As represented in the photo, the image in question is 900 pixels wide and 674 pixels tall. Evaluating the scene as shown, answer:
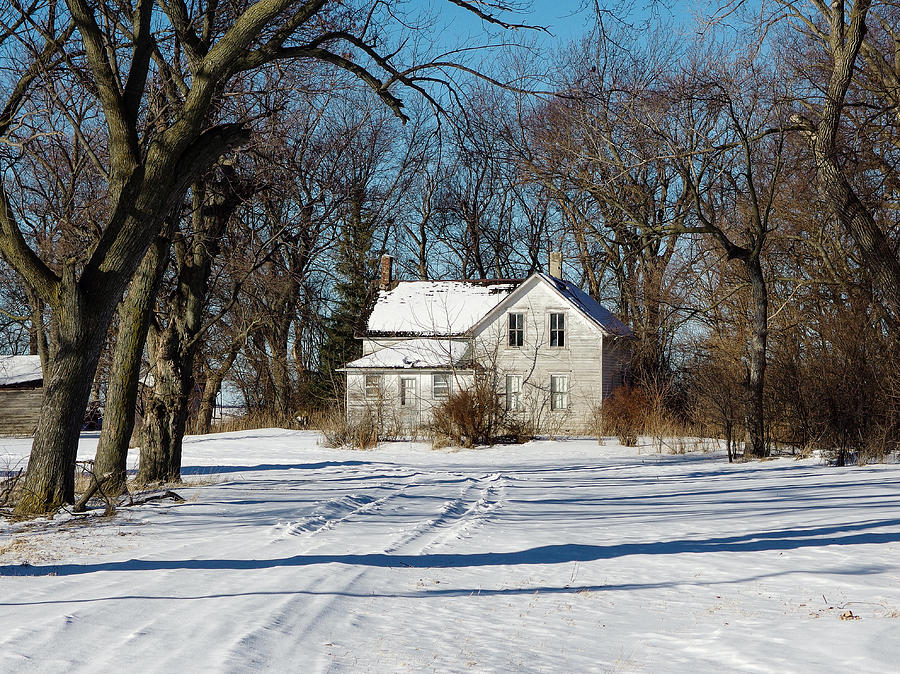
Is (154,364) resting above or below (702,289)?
below

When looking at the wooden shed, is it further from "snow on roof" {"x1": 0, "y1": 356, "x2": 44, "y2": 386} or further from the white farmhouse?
the white farmhouse

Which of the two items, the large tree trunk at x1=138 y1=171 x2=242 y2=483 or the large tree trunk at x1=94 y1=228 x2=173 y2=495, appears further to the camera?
the large tree trunk at x1=138 y1=171 x2=242 y2=483

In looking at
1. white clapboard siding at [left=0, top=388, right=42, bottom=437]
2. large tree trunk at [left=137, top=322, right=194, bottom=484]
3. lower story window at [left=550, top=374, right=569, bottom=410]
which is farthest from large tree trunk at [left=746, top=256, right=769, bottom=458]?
white clapboard siding at [left=0, top=388, right=42, bottom=437]

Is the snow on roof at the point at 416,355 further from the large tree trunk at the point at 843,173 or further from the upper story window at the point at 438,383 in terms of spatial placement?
the large tree trunk at the point at 843,173

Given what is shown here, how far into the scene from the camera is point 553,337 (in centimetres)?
3681

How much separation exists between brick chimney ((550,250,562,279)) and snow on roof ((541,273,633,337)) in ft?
6.09

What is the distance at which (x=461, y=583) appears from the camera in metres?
6.70

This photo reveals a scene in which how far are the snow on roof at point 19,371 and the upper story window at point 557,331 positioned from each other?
23.0 metres

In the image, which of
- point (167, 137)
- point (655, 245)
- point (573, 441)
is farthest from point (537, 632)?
point (655, 245)

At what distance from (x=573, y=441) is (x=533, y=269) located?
66.2 feet

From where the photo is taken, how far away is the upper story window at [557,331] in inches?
1447

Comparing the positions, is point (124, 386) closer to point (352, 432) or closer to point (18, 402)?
point (352, 432)

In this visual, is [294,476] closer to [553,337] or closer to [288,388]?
[553,337]

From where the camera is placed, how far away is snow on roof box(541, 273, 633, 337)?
119 feet
